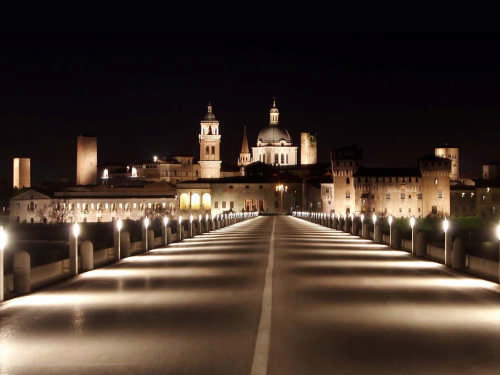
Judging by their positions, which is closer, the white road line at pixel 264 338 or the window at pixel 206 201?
the white road line at pixel 264 338

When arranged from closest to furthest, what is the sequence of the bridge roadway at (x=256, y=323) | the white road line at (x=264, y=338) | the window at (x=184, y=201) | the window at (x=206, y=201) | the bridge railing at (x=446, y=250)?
the white road line at (x=264, y=338) → the bridge roadway at (x=256, y=323) → the bridge railing at (x=446, y=250) → the window at (x=184, y=201) → the window at (x=206, y=201)

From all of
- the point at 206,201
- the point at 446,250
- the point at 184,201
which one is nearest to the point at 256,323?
the point at 446,250

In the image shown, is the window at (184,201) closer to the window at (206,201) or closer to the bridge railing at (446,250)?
the window at (206,201)

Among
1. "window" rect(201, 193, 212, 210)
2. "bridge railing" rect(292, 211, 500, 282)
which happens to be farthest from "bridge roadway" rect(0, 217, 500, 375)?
"window" rect(201, 193, 212, 210)

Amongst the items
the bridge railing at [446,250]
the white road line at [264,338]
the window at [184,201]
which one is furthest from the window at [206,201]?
the white road line at [264,338]

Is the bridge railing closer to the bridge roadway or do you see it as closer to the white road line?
the bridge roadway

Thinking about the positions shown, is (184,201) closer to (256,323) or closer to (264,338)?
(256,323)

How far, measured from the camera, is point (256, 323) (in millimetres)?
13070

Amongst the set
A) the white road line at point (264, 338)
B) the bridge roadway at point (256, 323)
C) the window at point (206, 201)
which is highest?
the window at point (206, 201)

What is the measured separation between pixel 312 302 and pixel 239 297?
156cm

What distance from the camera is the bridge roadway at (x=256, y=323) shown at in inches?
400

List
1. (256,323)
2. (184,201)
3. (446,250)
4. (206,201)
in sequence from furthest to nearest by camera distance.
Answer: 1. (206,201)
2. (184,201)
3. (446,250)
4. (256,323)

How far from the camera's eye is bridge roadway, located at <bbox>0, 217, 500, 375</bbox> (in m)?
10.2

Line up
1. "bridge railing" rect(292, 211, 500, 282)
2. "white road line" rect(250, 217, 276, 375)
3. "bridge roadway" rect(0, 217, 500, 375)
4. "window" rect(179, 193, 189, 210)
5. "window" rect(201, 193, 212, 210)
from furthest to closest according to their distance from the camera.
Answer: "window" rect(201, 193, 212, 210), "window" rect(179, 193, 189, 210), "bridge railing" rect(292, 211, 500, 282), "bridge roadway" rect(0, 217, 500, 375), "white road line" rect(250, 217, 276, 375)
